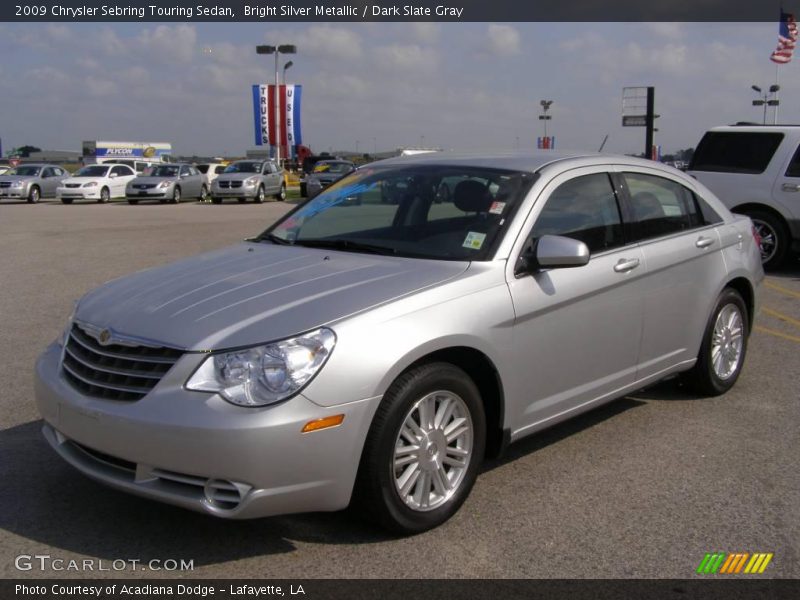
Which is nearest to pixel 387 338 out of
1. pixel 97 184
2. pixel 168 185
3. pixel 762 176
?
pixel 762 176

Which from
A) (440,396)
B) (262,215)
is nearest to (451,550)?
(440,396)

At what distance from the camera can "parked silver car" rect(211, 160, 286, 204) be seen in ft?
110

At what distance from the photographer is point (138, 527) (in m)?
3.80

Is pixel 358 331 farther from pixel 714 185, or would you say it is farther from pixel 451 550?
pixel 714 185

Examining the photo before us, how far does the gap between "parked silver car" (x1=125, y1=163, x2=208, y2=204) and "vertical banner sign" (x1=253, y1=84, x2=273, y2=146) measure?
42.8ft

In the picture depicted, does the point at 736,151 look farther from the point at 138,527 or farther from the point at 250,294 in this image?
the point at 138,527

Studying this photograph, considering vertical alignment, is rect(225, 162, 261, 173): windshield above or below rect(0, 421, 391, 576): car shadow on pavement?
above

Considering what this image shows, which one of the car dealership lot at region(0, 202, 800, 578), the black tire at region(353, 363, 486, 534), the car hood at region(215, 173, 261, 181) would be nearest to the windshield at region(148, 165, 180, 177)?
the car hood at region(215, 173, 261, 181)

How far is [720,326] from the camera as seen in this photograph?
5.85 metres

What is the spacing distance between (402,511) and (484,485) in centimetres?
82

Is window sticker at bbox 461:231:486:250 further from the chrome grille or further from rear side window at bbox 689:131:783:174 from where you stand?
rear side window at bbox 689:131:783:174

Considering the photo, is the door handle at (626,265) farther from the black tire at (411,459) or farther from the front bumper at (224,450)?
the front bumper at (224,450)

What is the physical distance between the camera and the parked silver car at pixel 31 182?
3309 centimetres

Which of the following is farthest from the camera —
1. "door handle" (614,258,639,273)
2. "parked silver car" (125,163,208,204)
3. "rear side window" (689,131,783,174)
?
"parked silver car" (125,163,208,204)
